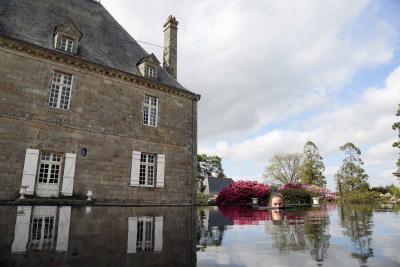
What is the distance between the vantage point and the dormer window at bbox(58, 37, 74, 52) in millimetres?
13892

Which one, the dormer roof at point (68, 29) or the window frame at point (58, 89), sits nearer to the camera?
the window frame at point (58, 89)

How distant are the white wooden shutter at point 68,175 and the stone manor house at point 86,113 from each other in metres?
0.04

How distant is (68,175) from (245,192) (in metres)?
11.7

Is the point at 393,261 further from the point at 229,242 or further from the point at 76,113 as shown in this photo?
the point at 76,113

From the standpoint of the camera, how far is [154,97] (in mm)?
16453

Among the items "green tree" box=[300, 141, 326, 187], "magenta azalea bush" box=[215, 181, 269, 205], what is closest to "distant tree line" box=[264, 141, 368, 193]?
"green tree" box=[300, 141, 326, 187]

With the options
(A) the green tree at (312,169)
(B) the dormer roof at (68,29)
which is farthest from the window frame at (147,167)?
(A) the green tree at (312,169)

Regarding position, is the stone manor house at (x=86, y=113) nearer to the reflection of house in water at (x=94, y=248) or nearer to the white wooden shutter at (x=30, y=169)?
the white wooden shutter at (x=30, y=169)

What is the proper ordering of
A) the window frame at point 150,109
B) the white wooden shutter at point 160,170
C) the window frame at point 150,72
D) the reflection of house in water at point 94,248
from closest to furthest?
the reflection of house in water at point 94,248 → the white wooden shutter at point 160,170 → the window frame at point 150,109 → the window frame at point 150,72

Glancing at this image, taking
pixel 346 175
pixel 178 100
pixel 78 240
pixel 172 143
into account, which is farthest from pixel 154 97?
pixel 346 175

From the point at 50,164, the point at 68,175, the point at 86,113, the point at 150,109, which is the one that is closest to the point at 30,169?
the point at 50,164

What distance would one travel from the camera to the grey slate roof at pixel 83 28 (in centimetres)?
1337

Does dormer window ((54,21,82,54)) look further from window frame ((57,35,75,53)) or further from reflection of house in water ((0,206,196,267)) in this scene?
reflection of house in water ((0,206,196,267))

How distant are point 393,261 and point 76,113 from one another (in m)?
13.3
